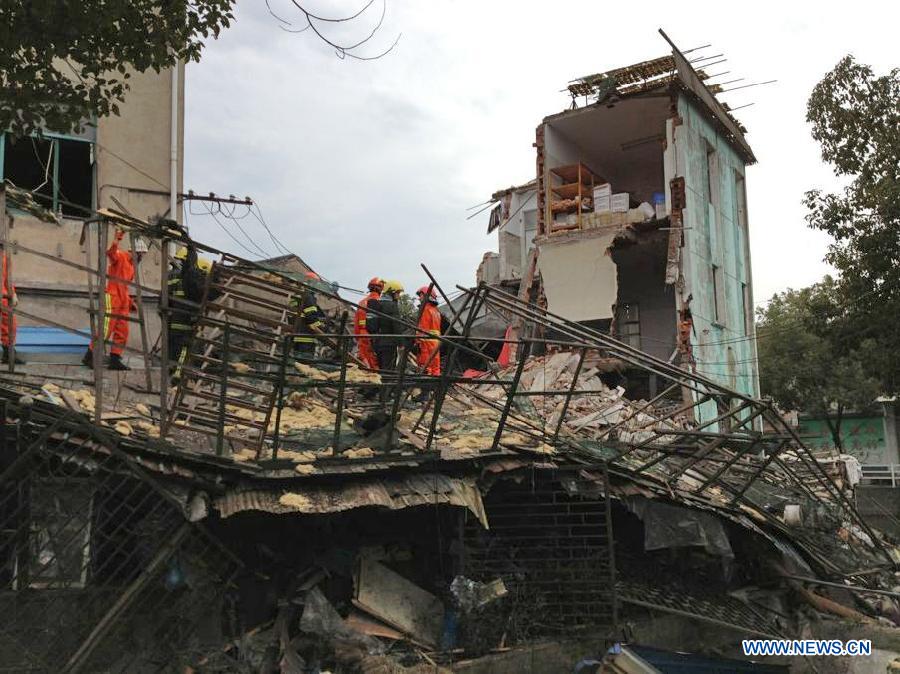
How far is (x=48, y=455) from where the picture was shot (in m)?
5.93

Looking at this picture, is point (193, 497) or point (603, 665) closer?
point (193, 497)

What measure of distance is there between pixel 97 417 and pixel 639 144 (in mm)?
18074

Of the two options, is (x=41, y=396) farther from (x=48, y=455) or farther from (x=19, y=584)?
(x=19, y=584)

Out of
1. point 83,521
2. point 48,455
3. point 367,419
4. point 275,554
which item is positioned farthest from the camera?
point 367,419

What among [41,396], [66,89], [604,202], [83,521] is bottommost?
[83,521]

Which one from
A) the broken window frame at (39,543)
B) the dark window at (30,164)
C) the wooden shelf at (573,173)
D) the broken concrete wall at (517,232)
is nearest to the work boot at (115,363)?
the broken window frame at (39,543)

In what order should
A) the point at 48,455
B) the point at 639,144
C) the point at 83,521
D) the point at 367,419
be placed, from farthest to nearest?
the point at 639,144 < the point at 367,419 < the point at 83,521 < the point at 48,455

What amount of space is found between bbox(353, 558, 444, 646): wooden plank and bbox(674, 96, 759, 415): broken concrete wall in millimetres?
12793

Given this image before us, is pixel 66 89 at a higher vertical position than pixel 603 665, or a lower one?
higher

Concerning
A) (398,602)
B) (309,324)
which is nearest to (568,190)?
(309,324)

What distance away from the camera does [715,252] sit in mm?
20484

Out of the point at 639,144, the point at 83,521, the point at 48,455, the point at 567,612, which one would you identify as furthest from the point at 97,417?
the point at 639,144

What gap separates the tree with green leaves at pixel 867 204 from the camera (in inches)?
662

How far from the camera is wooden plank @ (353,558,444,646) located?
24.3 feet
